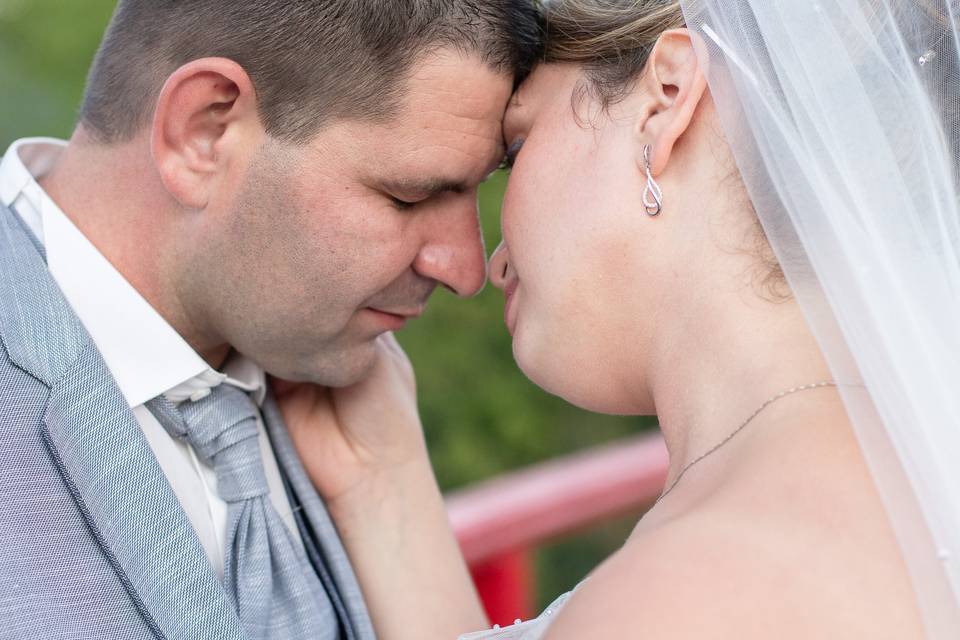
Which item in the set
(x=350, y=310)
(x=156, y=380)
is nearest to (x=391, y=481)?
(x=350, y=310)

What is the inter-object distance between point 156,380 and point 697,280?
1.12 meters

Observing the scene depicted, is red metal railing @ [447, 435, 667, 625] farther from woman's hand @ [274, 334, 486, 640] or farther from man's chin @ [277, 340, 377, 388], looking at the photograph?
man's chin @ [277, 340, 377, 388]

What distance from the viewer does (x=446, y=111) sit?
2320 mm

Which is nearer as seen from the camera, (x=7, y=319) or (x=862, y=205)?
(x=862, y=205)

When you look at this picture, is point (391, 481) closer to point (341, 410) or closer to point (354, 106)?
point (341, 410)

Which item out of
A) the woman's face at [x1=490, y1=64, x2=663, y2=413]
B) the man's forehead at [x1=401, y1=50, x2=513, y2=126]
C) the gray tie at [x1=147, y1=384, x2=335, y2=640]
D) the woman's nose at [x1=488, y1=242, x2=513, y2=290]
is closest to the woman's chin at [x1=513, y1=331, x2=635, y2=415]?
the woman's face at [x1=490, y1=64, x2=663, y2=413]

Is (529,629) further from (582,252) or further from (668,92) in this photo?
(668,92)

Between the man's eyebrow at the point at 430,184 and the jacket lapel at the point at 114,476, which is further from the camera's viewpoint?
the man's eyebrow at the point at 430,184

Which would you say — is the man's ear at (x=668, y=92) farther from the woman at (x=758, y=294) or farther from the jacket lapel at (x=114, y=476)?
the jacket lapel at (x=114, y=476)

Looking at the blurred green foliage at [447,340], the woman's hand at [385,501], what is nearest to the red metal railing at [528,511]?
the woman's hand at [385,501]

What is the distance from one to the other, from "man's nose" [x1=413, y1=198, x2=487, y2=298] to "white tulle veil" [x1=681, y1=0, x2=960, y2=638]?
79 centimetres

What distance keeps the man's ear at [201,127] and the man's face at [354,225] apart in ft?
0.24

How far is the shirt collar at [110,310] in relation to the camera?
7.34 feet

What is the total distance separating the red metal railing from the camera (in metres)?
3.42
